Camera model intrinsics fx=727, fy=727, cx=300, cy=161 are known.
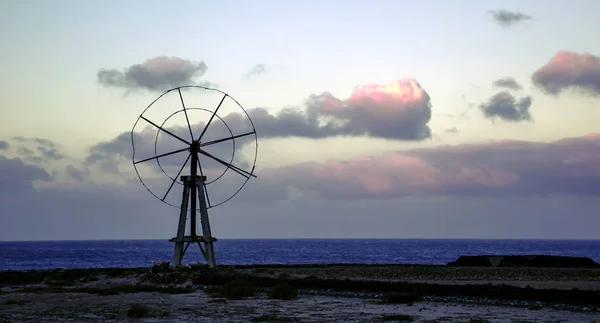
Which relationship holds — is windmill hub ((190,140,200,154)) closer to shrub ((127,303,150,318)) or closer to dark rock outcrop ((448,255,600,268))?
shrub ((127,303,150,318))

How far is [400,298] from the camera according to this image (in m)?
35.2

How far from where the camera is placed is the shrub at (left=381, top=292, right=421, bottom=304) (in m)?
35.0

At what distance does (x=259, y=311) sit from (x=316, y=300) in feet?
19.1

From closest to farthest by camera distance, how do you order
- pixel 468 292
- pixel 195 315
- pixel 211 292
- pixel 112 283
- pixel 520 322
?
pixel 520 322, pixel 195 315, pixel 468 292, pixel 211 292, pixel 112 283

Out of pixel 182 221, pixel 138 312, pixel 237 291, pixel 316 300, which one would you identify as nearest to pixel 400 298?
pixel 316 300

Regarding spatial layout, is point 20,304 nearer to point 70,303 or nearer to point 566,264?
point 70,303

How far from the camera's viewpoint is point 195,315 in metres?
31.1

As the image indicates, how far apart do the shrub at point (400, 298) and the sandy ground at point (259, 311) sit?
0.62m

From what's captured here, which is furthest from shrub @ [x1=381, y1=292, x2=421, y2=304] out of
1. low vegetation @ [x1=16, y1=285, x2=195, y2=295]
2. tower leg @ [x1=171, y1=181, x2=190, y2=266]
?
tower leg @ [x1=171, y1=181, x2=190, y2=266]

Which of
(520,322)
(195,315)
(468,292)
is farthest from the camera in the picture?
(468,292)

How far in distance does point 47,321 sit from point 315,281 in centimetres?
1860

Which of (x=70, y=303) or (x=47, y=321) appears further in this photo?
(x=70, y=303)

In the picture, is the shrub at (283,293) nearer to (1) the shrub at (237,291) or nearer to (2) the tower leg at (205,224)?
(1) the shrub at (237,291)

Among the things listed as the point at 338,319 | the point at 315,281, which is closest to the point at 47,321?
the point at 338,319
